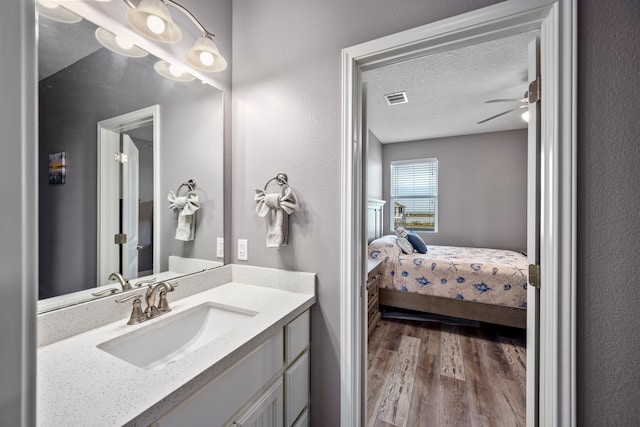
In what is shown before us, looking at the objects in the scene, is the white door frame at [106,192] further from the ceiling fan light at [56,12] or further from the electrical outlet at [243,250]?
the electrical outlet at [243,250]

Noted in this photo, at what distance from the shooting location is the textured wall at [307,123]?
1.24 m

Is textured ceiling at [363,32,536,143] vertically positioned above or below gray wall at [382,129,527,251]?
above

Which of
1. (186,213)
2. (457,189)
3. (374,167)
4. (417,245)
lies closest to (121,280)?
(186,213)

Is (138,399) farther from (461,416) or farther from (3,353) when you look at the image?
(461,416)

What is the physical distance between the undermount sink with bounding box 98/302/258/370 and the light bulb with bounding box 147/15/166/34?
1.16 m

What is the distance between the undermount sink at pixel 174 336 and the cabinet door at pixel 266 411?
0.28 meters

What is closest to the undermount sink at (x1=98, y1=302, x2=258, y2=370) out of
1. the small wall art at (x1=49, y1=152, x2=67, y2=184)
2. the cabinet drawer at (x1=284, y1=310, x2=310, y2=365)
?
the cabinet drawer at (x1=284, y1=310, x2=310, y2=365)

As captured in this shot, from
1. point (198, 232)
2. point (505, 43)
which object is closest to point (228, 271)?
point (198, 232)

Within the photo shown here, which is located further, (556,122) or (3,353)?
(556,122)

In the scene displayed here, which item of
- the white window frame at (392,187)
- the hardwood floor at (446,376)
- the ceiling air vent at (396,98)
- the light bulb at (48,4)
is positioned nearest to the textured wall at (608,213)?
the hardwood floor at (446,376)

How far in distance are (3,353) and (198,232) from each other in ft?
3.93

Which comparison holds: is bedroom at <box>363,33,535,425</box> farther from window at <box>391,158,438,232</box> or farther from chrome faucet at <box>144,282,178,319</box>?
chrome faucet at <box>144,282,178,319</box>

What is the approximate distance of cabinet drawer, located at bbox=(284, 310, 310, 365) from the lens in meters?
1.10

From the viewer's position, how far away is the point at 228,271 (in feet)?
4.92
